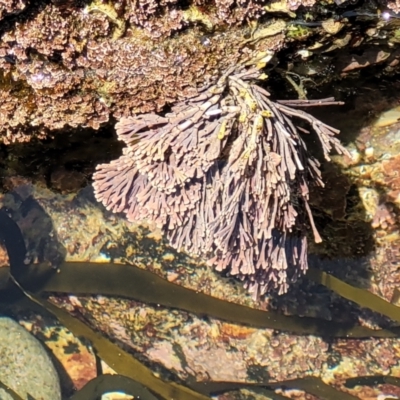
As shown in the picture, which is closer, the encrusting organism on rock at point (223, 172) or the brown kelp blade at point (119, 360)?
the encrusting organism on rock at point (223, 172)

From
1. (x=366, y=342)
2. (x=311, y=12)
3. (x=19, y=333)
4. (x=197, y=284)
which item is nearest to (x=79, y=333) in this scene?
(x=19, y=333)

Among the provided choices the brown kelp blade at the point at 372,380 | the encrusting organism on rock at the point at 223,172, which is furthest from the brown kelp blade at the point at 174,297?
the encrusting organism on rock at the point at 223,172

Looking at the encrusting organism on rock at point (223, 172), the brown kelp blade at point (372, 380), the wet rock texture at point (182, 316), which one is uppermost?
the encrusting organism on rock at point (223, 172)

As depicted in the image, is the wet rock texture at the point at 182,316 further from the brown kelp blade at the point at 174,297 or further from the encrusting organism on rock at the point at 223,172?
the encrusting organism on rock at the point at 223,172

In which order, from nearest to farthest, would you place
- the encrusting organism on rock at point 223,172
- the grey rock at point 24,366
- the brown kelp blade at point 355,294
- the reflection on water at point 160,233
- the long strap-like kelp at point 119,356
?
the reflection on water at point 160,233
the encrusting organism on rock at point 223,172
the brown kelp blade at point 355,294
the long strap-like kelp at point 119,356
the grey rock at point 24,366

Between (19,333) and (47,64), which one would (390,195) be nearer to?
(47,64)
